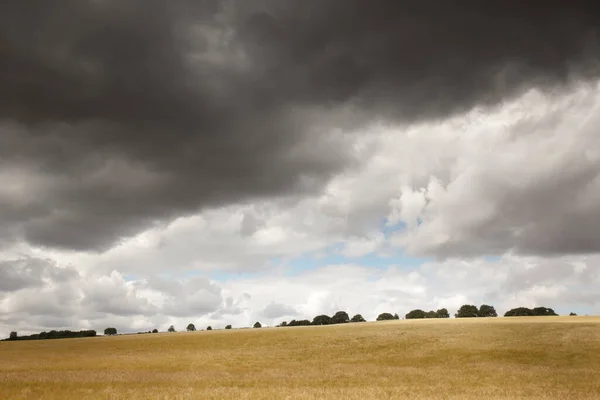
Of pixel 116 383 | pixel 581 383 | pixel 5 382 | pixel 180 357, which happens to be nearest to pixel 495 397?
pixel 581 383

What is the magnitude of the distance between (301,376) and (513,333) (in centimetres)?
3611

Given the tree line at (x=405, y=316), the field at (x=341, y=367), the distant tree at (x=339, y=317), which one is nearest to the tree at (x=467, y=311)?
the tree line at (x=405, y=316)

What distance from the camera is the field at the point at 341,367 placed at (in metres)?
27.6

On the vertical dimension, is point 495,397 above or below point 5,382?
below

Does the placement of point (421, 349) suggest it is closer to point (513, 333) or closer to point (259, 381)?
point (513, 333)

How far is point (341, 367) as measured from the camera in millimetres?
42281

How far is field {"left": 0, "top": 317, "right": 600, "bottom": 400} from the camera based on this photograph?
90.4 ft

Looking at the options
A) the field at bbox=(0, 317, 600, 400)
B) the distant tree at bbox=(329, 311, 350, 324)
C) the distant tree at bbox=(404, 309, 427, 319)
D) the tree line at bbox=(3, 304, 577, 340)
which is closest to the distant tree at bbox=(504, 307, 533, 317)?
the tree line at bbox=(3, 304, 577, 340)

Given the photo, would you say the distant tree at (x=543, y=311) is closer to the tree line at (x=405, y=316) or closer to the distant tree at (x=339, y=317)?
the tree line at (x=405, y=316)

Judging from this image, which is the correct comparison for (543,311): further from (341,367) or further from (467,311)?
(341,367)

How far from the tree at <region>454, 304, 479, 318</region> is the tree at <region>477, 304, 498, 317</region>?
1507 mm

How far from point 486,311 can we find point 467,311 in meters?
7.62

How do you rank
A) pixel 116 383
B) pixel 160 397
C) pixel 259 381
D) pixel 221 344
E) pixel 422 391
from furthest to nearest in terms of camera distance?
pixel 221 344
pixel 259 381
pixel 116 383
pixel 422 391
pixel 160 397

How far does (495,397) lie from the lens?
2606cm
